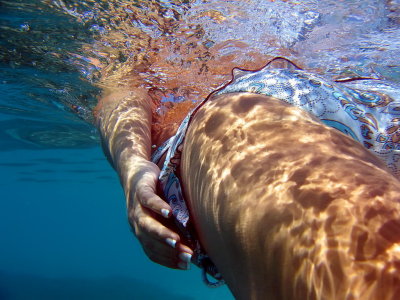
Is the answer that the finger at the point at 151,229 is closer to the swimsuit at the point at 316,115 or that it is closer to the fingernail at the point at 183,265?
the fingernail at the point at 183,265

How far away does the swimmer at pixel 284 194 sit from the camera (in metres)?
1.06

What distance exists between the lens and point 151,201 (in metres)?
1.97

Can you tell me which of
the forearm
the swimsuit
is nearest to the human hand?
the swimsuit

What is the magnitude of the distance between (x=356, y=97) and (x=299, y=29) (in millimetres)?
4765

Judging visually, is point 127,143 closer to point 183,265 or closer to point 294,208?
point 183,265

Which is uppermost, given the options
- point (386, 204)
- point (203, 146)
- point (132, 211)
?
point (386, 204)

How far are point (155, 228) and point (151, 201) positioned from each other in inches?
7.3

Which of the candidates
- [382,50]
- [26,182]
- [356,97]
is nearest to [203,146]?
[356,97]

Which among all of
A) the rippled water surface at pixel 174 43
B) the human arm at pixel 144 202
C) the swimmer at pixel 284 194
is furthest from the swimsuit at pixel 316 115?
the rippled water surface at pixel 174 43

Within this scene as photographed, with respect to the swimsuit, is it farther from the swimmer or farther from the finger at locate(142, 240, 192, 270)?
the finger at locate(142, 240, 192, 270)

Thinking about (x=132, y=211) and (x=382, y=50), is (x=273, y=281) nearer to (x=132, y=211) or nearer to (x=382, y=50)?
(x=132, y=211)

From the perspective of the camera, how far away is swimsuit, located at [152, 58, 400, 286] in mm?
2049

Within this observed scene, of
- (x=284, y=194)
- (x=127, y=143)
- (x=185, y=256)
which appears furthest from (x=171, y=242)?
(x=127, y=143)

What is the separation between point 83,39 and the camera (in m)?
7.33
